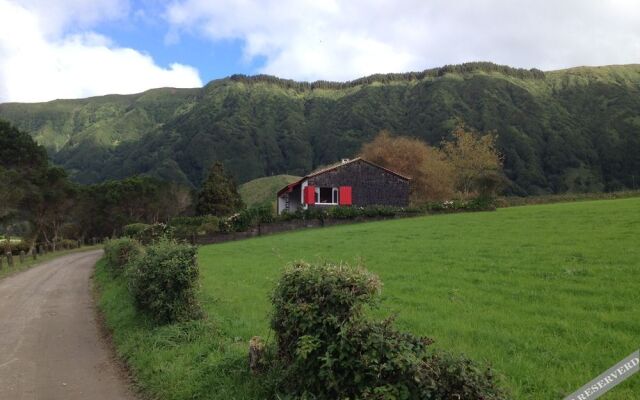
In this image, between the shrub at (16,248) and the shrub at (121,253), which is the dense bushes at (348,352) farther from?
the shrub at (16,248)

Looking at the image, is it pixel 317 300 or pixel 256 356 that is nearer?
pixel 317 300

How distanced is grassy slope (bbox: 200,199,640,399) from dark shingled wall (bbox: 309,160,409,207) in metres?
27.5

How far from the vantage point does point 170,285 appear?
9297mm

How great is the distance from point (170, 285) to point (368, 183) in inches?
1556

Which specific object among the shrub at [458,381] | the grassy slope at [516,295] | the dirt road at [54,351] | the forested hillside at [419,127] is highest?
the forested hillside at [419,127]

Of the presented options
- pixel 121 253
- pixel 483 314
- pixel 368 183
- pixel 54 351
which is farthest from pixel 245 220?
pixel 483 314

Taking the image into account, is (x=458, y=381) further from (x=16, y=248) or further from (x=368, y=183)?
(x=16, y=248)

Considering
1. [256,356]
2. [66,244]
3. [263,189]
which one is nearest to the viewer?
[256,356]

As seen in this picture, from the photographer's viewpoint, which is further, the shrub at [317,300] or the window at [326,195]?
the window at [326,195]

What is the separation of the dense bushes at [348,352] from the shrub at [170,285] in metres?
4.40

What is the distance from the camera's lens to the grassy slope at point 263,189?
8481 centimetres

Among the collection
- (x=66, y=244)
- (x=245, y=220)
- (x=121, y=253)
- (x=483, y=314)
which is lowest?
(x=66, y=244)

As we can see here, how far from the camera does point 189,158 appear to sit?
142 meters

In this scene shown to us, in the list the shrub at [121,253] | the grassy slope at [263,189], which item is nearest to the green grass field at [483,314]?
the shrub at [121,253]
